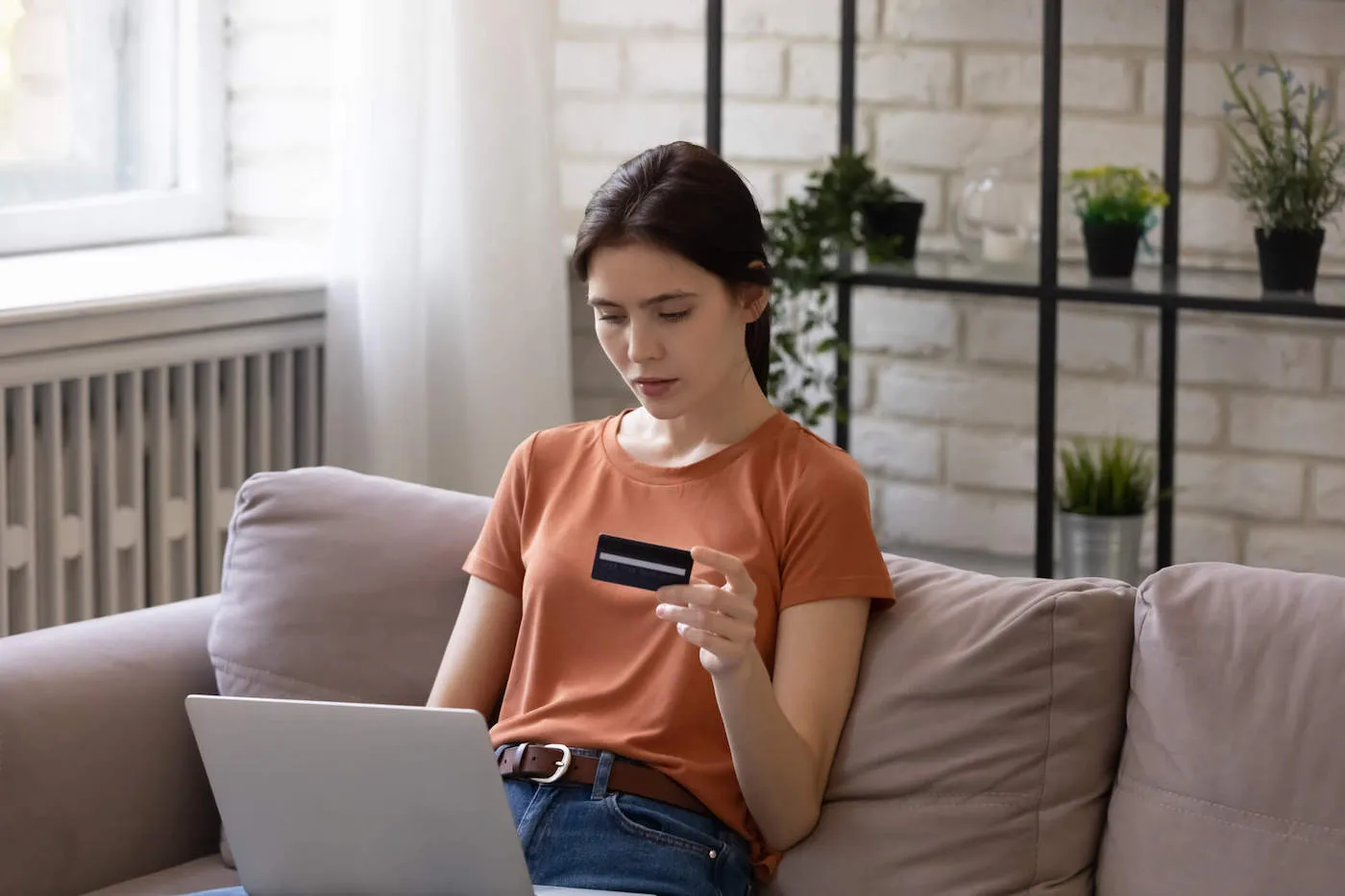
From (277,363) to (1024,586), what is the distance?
58.4 inches

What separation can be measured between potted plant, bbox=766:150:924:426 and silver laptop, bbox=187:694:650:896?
1318 mm

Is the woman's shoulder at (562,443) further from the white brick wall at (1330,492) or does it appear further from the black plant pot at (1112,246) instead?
the white brick wall at (1330,492)

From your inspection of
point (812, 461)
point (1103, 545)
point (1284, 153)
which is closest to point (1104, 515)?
point (1103, 545)

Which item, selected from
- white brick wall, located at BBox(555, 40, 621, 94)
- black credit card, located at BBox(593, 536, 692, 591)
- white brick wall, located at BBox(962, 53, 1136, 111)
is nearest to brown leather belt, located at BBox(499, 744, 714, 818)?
black credit card, located at BBox(593, 536, 692, 591)

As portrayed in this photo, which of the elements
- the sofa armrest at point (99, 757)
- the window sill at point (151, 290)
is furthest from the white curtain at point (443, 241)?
the sofa armrest at point (99, 757)

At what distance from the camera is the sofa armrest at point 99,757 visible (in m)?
1.73

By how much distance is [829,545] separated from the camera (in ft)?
5.08

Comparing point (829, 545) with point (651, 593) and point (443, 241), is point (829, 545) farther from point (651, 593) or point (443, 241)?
point (443, 241)

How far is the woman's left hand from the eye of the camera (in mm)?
1356

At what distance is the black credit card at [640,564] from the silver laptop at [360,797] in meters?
0.15

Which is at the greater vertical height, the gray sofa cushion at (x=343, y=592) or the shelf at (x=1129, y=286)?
the shelf at (x=1129, y=286)

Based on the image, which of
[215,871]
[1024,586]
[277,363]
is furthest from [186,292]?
[1024,586]

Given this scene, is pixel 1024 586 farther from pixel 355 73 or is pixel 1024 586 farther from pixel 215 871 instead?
pixel 355 73

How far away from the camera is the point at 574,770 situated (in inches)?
61.3
